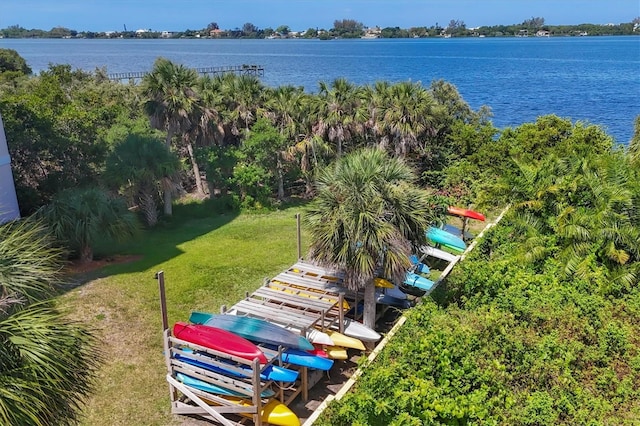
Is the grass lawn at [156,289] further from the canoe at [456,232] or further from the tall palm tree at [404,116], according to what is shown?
the tall palm tree at [404,116]

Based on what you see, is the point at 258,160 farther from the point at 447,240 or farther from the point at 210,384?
the point at 210,384

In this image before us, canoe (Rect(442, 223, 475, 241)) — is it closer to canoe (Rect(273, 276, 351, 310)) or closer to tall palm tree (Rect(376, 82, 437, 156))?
tall palm tree (Rect(376, 82, 437, 156))

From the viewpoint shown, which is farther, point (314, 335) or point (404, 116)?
point (404, 116)

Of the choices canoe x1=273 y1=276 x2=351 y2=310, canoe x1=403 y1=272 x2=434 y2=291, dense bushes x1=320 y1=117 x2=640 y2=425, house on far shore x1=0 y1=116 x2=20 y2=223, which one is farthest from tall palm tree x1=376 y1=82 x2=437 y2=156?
house on far shore x1=0 y1=116 x2=20 y2=223

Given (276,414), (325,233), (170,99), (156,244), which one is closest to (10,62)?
(170,99)

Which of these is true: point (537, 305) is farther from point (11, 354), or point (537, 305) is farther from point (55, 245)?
point (55, 245)

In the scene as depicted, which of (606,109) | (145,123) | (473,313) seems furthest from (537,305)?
(606,109)
